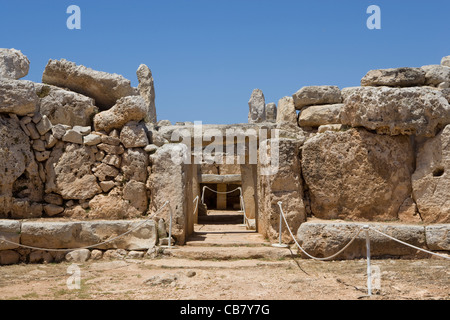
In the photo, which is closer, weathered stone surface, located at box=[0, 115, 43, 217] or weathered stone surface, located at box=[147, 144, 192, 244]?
weathered stone surface, located at box=[0, 115, 43, 217]

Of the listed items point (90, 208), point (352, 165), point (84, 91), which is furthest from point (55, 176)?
point (352, 165)

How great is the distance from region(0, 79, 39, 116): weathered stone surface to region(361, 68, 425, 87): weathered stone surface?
258 inches

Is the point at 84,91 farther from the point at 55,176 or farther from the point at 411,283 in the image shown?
the point at 411,283

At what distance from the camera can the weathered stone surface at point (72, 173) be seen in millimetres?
7434

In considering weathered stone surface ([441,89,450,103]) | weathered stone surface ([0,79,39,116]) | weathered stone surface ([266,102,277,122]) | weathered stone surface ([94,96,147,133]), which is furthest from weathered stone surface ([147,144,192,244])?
weathered stone surface ([266,102,277,122])

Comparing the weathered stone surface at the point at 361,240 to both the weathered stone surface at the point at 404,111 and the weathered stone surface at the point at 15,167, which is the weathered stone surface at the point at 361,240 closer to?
the weathered stone surface at the point at 404,111

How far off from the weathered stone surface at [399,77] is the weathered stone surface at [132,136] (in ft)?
15.8

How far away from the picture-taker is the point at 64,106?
780 cm

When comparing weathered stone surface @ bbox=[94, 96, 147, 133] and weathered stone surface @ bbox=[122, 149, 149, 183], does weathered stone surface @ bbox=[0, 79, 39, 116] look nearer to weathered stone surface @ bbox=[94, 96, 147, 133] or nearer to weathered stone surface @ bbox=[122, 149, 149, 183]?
weathered stone surface @ bbox=[94, 96, 147, 133]

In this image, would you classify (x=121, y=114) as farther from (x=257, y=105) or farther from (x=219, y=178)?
(x=257, y=105)

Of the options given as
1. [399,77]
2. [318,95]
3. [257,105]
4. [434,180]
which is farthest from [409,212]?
[257,105]

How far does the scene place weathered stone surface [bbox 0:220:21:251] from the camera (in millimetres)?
6215

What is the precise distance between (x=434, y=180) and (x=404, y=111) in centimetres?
123

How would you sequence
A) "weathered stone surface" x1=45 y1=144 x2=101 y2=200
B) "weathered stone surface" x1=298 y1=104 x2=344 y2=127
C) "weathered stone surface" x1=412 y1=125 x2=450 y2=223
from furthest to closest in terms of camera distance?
"weathered stone surface" x1=298 y1=104 x2=344 y2=127 < "weathered stone surface" x1=45 y1=144 x2=101 y2=200 < "weathered stone surface" x1=412 y1=125 x2=450 y2=223
